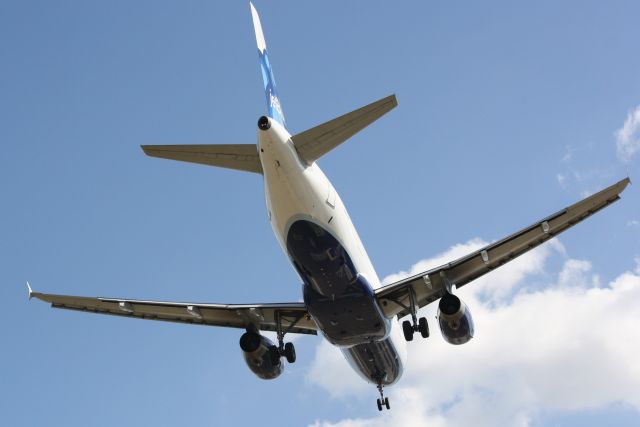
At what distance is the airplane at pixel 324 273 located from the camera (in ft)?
65.9

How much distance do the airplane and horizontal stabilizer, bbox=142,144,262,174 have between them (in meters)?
0.03

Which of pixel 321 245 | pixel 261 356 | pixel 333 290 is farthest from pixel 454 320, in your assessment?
pixel 261 356

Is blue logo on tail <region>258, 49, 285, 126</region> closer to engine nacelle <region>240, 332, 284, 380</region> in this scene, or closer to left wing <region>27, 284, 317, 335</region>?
left wing <region>27, 284, 317, 335</region>

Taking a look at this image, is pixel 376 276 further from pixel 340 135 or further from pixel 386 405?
pixel 340 135

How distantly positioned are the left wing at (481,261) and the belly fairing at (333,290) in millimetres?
868

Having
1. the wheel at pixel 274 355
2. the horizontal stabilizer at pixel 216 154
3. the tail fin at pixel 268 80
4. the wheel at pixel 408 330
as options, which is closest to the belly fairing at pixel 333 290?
the wheel at pixel 408 330

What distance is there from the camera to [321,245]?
2098cm

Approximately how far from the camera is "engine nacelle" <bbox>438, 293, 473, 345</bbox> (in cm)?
2473

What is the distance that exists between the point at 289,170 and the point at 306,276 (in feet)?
11.6

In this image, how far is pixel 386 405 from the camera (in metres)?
29.1

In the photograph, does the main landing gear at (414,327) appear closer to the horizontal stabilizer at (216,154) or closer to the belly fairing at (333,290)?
the belly fairing at (333,290)

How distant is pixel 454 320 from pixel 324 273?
5.34m

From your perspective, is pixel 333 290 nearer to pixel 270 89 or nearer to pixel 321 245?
pixel 321 245

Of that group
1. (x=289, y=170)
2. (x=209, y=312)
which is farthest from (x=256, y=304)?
(x=289, y=170)
